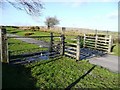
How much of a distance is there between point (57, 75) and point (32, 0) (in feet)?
19.3

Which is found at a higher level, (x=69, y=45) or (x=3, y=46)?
(x=3, y=46)

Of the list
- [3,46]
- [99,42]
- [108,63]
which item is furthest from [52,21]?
[3,46]

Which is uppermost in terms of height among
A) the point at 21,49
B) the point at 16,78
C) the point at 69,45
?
the point at 69,45

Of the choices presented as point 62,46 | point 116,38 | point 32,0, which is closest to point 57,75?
point 62,46

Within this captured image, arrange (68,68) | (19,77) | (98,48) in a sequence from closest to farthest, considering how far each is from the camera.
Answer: (19,77) < (68,68) < (98,48)

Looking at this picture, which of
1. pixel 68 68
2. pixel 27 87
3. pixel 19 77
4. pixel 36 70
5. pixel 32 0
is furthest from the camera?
pixel 32 0

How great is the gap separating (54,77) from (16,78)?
161cm

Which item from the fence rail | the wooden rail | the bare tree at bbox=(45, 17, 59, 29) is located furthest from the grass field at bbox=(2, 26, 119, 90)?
the bare tree at bbox=(45, 17, 59, 29)

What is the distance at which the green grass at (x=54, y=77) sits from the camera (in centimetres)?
649

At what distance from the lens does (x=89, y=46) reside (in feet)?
60.2

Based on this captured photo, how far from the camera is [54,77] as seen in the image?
7465mm

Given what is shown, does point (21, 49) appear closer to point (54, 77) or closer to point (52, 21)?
point (54, 77)

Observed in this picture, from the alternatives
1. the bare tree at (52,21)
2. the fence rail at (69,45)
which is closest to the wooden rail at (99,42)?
the fence rail at (69,45)

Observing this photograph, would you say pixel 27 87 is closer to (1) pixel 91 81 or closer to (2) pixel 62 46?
(1) pixel 91 81
